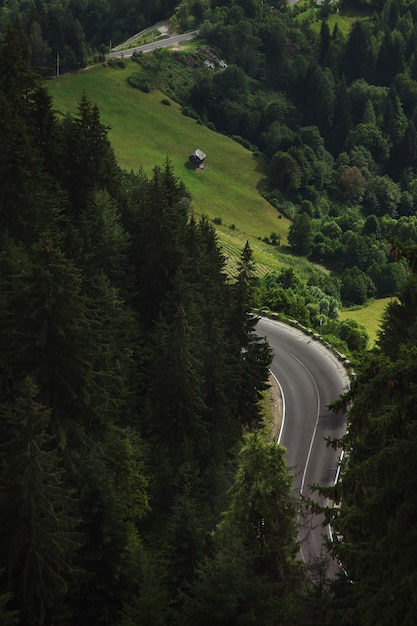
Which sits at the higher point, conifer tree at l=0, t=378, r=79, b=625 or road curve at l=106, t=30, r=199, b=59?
road curve at l=106, t=30, r=199, b=59

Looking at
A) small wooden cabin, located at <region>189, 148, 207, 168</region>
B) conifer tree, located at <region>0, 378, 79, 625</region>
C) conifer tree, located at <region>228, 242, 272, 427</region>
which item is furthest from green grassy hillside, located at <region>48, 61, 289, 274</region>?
conifer tree, located at <region>0, 378, 79, 625</region>

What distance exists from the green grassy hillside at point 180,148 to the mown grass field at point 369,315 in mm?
17602

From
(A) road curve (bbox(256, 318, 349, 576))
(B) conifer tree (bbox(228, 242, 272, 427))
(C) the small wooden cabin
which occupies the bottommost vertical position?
(A) road curve (bbox(256, 318, 349, 576))

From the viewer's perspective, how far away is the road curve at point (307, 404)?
1917 inches

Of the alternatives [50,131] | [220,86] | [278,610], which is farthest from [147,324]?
[220,86]

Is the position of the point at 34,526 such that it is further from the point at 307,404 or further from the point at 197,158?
the point at 197,158

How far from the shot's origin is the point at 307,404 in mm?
58344

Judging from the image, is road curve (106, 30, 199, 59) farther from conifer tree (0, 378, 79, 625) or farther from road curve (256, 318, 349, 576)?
conifer tree (0, 378, 79, 625)

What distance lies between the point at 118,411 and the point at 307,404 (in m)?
24.5

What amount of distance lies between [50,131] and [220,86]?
118 metres

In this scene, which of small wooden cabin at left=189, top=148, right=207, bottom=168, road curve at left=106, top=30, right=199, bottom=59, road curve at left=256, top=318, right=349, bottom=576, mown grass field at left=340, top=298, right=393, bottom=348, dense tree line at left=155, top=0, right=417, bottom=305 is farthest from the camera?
road curve at left=106, top=30, right=199, bottom=59

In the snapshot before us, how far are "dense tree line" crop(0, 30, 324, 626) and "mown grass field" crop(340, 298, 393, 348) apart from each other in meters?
52.0

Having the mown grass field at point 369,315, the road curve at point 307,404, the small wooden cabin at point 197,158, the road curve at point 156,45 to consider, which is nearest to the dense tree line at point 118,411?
the road curve at point 307,404

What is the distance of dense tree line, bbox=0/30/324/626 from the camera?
26000 mm
